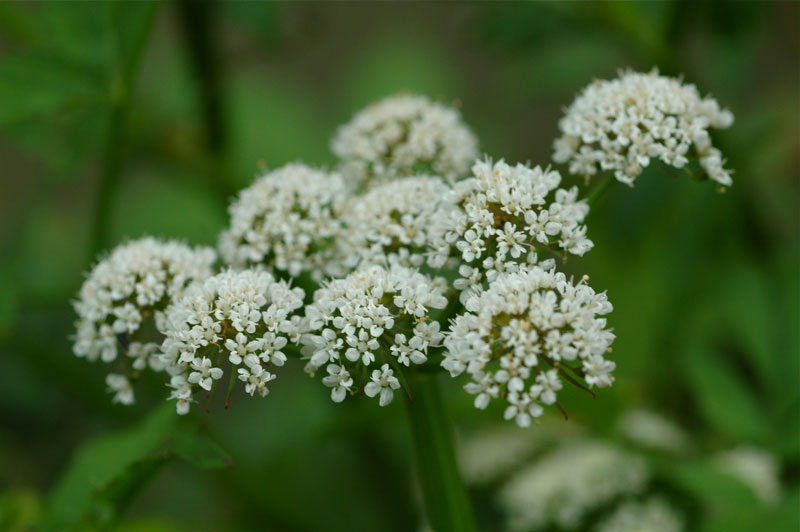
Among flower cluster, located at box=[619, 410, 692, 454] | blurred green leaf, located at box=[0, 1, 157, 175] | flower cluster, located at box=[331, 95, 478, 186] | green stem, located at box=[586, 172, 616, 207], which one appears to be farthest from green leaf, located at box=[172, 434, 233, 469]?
flower cluster, located at box=[619, 410, 692, 454]

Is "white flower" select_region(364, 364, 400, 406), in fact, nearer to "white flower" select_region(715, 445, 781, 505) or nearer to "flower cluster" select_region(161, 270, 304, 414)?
"flower cluster" select_region(161, 270, 304, 414)

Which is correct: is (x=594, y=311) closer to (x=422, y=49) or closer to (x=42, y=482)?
(x=42, y=482)

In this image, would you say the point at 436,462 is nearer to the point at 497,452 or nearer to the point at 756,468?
the point at 497,452

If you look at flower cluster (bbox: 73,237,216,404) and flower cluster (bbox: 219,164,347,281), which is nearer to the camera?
flower cluster (bbox: 73,237,216,404)

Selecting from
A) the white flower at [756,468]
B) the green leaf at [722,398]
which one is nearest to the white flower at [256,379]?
the white flower at [756,468]

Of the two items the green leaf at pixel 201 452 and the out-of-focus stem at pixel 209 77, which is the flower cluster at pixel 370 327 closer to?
the green leaf at pixel 201 452

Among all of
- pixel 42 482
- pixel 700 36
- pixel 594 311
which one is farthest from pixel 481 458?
pixel 700 36

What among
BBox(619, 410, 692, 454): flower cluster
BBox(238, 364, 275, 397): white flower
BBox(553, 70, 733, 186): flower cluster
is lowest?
BBox(238, 364, 275, 397): white flower
